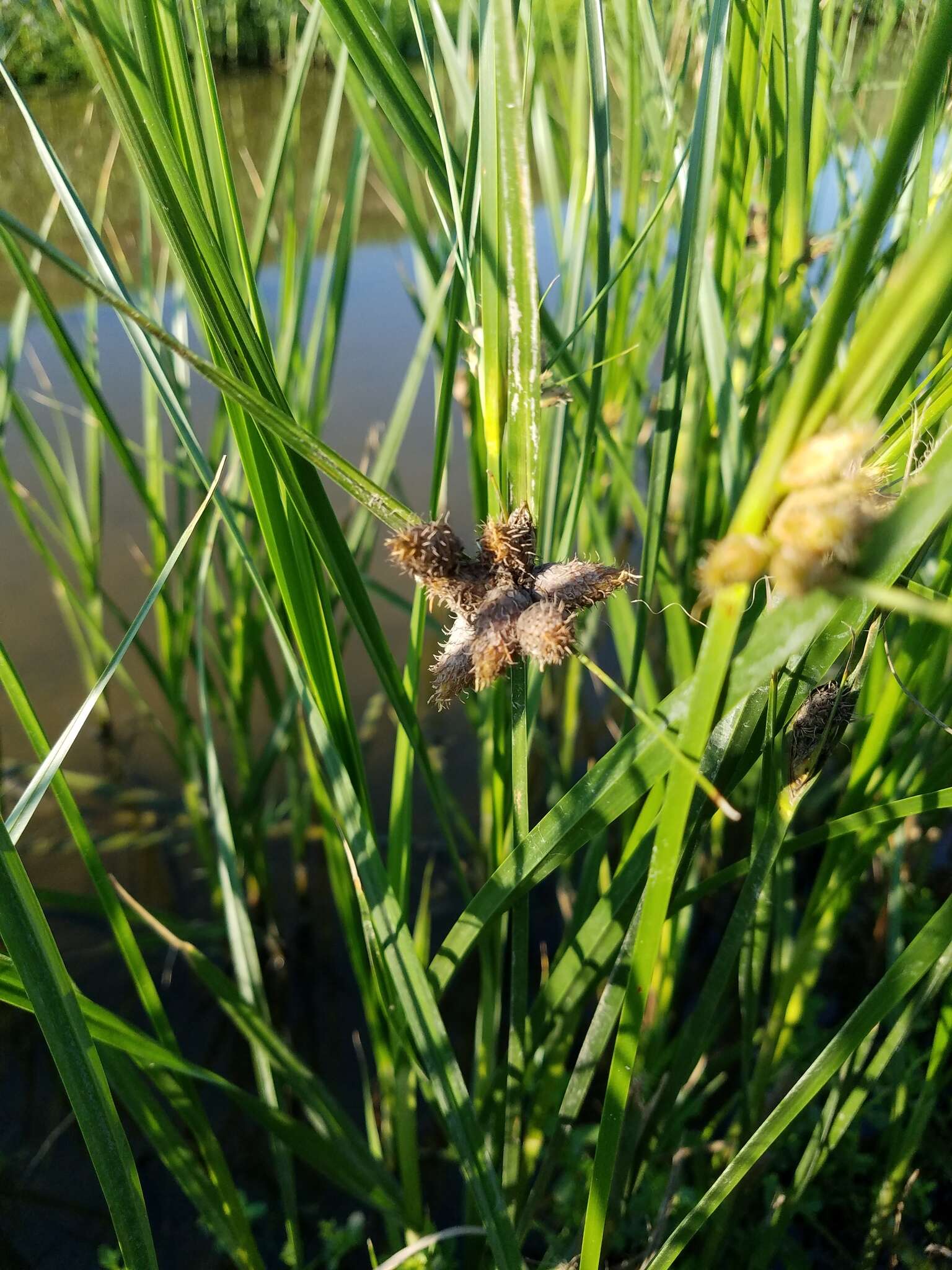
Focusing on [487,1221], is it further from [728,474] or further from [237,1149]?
[237,1149]

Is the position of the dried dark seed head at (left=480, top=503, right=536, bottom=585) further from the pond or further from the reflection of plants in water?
the pond

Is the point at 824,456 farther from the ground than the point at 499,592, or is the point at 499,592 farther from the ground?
the point at 824,456

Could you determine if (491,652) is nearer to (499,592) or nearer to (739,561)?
(499,592)

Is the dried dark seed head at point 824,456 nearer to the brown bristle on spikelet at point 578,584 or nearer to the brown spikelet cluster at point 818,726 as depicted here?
the brown bristle on spikelet at point 578,584

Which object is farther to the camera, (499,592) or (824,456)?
(499,592)

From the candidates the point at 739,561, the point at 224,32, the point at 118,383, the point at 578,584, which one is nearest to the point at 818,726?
the point at 578,584

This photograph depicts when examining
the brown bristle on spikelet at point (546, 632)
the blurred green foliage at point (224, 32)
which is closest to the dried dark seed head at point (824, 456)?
the brown bristle on spikelet at point (546, 632)

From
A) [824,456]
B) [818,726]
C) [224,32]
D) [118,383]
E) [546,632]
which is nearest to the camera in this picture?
[824,456]
